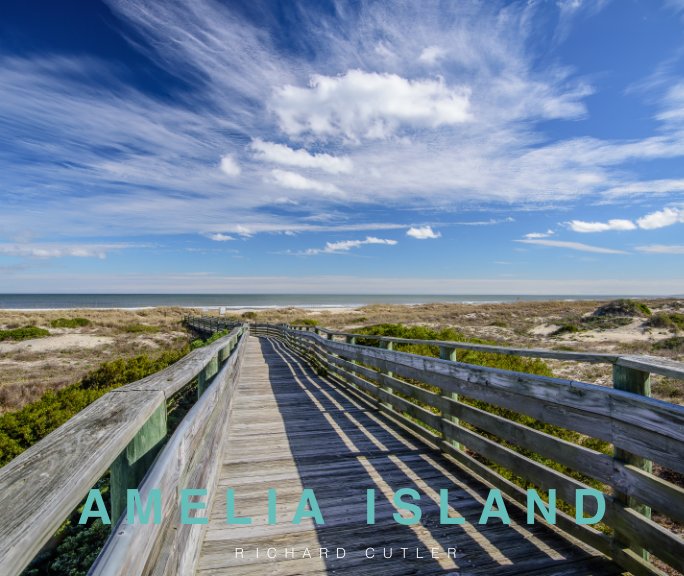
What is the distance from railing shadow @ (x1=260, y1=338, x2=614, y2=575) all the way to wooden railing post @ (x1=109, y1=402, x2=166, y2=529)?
1.49m

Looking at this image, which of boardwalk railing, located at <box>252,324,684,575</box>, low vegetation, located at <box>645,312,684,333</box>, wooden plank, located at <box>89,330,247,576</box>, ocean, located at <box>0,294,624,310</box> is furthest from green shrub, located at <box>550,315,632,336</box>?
ocean, located at <box>0,294,624,310</box>

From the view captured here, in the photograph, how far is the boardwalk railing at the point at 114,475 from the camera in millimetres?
950

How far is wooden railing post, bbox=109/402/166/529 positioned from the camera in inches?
71.7

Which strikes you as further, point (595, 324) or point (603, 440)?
point (595, 324)

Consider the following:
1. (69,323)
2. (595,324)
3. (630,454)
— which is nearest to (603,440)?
(630,454)

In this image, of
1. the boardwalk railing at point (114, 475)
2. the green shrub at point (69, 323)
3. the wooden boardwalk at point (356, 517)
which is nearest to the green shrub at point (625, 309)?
the wooden boardwalk at point (356, 517)

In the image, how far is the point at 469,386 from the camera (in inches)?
165

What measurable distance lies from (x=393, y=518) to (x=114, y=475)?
2.35 metres

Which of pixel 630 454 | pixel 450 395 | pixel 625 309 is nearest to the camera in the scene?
pixel 630 454

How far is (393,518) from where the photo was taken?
338 centimetres

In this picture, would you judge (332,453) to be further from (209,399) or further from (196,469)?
(196,469)

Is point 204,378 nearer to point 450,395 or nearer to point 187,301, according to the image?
point 450,395

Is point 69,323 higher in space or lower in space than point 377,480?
lower


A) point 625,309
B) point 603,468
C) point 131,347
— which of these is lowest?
point 131,347
